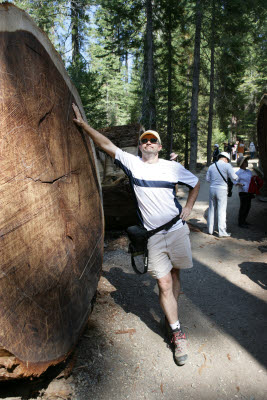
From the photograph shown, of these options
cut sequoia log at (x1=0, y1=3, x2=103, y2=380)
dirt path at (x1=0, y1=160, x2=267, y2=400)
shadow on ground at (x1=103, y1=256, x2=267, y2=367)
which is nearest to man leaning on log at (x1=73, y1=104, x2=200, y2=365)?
Result: dirt path at (x1=0, y1=160, x2=267, y2=400)

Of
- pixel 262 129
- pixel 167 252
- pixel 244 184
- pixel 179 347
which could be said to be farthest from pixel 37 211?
pixel 244 184

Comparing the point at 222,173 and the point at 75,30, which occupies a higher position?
the point at 75,30

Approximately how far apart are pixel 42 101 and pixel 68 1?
51.1 feet

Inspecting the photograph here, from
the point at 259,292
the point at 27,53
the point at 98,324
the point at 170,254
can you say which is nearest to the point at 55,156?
the point at 27,53

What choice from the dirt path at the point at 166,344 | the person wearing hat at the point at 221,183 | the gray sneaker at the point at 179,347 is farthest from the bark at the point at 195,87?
the gray sneaker at the point at 179,347

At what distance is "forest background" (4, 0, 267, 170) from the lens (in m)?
14.9

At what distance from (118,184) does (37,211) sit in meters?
3.71

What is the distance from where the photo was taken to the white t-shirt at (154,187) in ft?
9.30

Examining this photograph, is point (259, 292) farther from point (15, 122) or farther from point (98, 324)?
point (15, 122)

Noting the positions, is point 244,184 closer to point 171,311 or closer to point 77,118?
point 171,311

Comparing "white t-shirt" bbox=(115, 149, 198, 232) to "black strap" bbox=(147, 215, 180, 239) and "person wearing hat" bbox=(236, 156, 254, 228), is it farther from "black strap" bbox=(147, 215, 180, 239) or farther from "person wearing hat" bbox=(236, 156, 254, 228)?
"person wearing hat" bbox=(236, 156, 254, 228)

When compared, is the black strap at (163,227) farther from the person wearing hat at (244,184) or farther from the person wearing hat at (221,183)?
the person wearing hat at (244,184)

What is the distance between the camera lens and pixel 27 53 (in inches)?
81.7

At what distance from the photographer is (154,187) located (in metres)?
2.82
